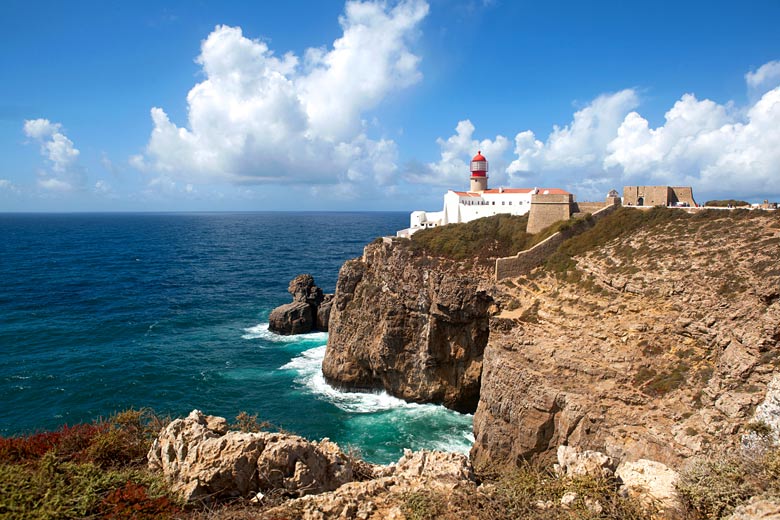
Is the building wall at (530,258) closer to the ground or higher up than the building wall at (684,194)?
closer to the ground

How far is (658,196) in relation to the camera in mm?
37750

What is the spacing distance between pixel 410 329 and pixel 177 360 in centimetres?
2193

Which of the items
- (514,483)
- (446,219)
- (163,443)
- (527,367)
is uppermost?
(446,219)

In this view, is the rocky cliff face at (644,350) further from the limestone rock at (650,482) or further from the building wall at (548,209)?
the building wall at (548,209)

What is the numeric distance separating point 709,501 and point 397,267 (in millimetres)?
28974

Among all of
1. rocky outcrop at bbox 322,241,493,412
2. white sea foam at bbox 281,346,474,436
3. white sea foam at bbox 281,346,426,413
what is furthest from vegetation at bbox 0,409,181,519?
rocky outcrop at bbox 322,241,493,412

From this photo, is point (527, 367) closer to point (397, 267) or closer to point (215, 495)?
point (397, 267)

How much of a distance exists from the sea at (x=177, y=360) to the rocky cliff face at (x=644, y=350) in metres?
7.11

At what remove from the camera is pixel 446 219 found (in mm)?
52219

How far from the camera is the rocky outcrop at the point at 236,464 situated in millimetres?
9578

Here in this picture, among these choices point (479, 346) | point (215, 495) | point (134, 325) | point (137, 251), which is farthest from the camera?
point (137, 251)

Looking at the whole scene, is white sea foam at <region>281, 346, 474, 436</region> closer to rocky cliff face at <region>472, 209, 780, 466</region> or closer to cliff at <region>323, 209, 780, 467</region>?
cliff at <region>323, 209, 780, 467</region>

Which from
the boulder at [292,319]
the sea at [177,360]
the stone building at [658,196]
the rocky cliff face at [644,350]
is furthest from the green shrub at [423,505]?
the boulder at [292,319]

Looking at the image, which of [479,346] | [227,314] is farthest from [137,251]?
[479,346]
